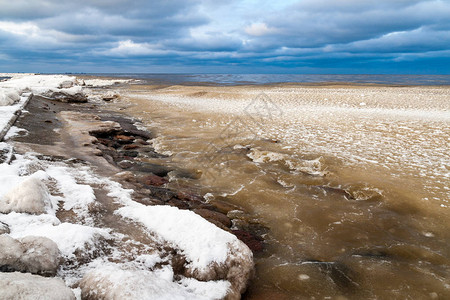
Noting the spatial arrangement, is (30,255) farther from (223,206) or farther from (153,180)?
(153,180)

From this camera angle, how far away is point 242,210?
686 centimetres

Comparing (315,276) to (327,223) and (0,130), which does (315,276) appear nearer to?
(327,223)

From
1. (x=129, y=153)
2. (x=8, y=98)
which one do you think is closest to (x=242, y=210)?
(x=129, y=153)

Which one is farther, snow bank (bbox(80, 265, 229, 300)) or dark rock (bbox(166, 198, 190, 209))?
dark rock (bbox(166, 198, 190, 209))

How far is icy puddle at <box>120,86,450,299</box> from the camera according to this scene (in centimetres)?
452

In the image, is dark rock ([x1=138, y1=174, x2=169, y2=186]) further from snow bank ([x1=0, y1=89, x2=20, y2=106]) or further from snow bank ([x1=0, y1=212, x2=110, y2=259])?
snow bank ([x1=0, y1=89, x2=20, y2=106])

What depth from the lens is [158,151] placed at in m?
11.9

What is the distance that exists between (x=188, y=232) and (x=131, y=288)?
4.85ft

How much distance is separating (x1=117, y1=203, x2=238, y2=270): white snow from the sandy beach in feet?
0.06

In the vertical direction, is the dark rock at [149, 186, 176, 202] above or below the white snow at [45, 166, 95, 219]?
below

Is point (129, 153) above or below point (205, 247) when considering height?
below

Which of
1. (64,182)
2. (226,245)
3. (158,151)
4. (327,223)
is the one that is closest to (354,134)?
(327,223)

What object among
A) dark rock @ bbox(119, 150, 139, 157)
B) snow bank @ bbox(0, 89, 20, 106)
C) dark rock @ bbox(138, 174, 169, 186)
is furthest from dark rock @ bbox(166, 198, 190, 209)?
snow bank @ bbox(0, 89, 20, 106)

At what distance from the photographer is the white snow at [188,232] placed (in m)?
3.95
